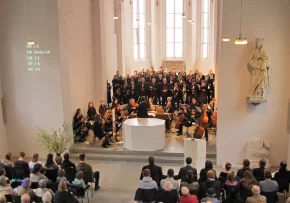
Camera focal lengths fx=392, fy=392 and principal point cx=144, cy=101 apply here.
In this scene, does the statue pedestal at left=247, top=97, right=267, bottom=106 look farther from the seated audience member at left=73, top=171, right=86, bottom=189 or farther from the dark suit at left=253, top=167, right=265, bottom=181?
the seated audience member at left=73, top=171, right=86, bottom=189

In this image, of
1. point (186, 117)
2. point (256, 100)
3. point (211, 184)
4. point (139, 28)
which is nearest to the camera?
point (211, 184)

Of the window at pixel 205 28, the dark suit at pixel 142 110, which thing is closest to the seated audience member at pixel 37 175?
the dark suit at pixel 142 110

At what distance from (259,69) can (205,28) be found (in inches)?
533

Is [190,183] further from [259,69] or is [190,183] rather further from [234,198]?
[259,69]

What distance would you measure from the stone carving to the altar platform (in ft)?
3.87

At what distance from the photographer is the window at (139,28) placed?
25.3m

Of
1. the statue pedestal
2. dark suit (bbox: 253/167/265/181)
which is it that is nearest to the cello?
the statue pedestal

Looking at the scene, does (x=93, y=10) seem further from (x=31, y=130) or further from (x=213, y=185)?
(x=213, y=185)

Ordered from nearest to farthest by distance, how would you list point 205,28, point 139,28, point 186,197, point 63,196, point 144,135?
point 186,197
point 63,196
point 144,135
point 205,28
point 139,28

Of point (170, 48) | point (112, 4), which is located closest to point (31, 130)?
point (112, 4)

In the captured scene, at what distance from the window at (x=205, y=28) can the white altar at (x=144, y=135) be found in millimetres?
12722

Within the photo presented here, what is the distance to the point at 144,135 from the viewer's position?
12.9m

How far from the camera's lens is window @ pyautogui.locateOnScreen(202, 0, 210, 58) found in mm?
24375

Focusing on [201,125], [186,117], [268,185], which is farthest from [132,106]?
[268,185]
